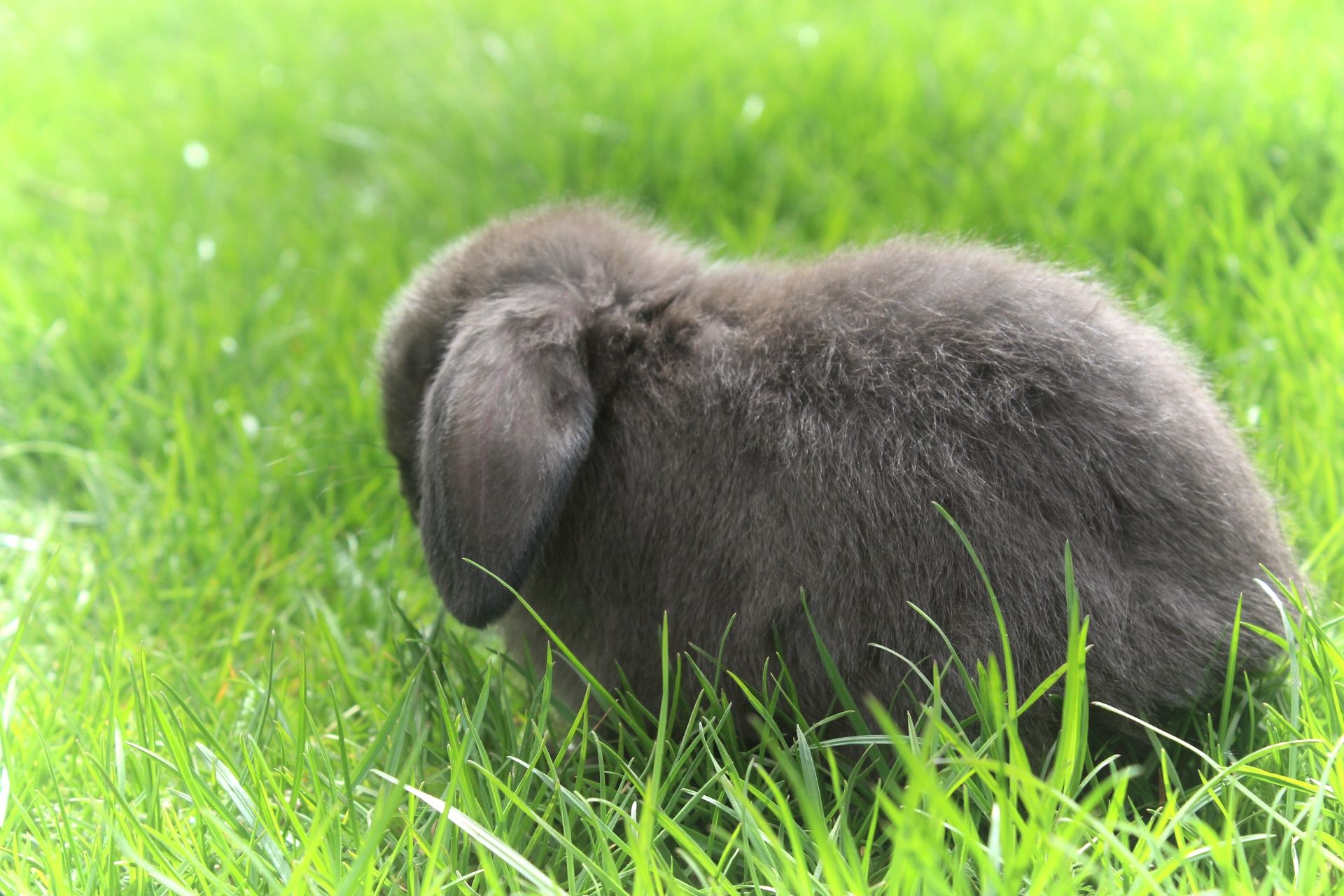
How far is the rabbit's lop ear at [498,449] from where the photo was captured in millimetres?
1920

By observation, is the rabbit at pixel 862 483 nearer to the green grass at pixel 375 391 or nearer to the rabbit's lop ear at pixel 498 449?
the rabbit's lop ear at pixel 498 449

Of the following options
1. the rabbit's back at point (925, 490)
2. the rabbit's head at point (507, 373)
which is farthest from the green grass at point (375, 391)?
the rabbit's head at point (507, 373)

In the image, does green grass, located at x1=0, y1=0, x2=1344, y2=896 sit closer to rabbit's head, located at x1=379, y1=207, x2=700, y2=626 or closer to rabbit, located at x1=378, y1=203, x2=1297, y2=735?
rabbit, located at x1=378, y1=203, x2=1297, y2=735

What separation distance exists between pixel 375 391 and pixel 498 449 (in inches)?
37.1

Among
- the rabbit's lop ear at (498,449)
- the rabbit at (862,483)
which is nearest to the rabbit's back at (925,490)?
the rabbit at (862,483)

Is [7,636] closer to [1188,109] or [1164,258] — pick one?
[1164,258]

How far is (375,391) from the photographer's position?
275cm

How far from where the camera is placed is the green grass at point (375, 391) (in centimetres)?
165

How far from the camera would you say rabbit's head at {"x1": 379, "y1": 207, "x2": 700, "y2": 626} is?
1.93 meters

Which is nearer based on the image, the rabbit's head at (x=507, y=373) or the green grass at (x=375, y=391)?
the green grass at (x=375, y=391)

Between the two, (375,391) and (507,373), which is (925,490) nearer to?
(507,373)

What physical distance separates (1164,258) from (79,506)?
3031 mm

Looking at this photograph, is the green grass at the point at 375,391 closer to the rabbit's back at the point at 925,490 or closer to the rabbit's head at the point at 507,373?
the rabbit's back at the point at 925,490

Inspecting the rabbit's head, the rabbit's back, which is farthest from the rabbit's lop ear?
the rabbit's back
